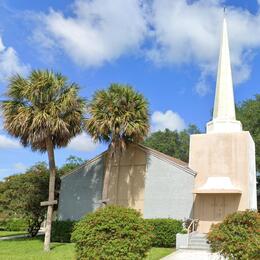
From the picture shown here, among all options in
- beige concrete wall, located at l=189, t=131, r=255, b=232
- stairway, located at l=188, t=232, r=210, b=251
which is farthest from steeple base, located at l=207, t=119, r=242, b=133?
stairway, located at l=188, t=232, r=210, b=251

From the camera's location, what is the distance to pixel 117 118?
23297mm

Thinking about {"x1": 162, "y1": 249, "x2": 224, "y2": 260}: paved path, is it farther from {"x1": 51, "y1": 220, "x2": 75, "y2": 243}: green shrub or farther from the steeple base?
the steeple base

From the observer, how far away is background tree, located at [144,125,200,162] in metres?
51.8

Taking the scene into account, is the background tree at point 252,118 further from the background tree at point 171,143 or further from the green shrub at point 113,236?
the green shrub at point 113,236

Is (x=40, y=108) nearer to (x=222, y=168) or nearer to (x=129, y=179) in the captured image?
(x=129, y=179)

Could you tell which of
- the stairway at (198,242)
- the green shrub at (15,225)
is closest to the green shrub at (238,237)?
the stairway at (198,242)

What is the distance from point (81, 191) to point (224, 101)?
442 inches

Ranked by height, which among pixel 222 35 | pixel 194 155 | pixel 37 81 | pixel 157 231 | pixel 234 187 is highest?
pixel 222 35

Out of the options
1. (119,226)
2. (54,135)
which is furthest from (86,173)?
(119,226)

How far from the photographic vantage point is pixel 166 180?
81.3ft

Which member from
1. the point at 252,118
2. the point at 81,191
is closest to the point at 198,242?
the point at 81,191

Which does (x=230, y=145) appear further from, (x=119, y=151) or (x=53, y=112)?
(x=53, y=112)

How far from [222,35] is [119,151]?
35.3ft

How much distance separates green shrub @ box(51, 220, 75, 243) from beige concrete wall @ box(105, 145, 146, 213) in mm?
3051
